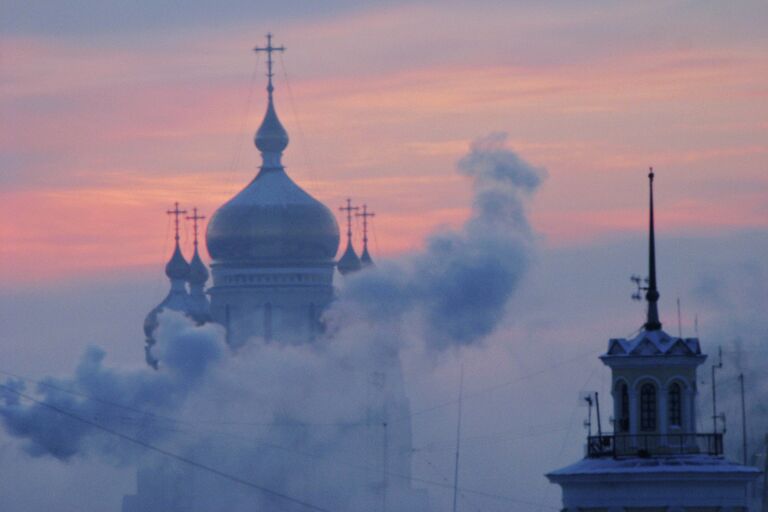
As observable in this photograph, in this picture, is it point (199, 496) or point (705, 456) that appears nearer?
point (705, 456)

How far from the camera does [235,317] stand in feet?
564

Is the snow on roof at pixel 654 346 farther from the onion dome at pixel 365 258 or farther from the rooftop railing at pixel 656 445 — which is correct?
the onion dome at pixel 365 258

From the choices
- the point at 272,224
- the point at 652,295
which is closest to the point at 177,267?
the point at 272,224

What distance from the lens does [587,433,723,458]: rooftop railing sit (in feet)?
239

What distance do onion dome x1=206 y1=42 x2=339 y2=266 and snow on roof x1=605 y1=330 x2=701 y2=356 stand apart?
101 meters

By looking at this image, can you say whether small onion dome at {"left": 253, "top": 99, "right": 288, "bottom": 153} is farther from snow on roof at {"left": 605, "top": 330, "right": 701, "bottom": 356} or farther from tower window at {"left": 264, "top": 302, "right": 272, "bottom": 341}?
snow on roof at {"left": 605, "top": 330, "right": 701, "bottom": 356}

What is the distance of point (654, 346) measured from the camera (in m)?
73.7

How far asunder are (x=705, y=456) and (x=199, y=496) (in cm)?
8037

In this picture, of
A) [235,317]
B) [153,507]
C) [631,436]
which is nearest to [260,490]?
[153,507]

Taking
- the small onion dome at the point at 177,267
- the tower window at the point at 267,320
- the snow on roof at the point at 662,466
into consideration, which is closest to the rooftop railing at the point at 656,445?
the snow on roof at the point at 662,466

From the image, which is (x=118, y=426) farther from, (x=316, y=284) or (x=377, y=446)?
(x=316, y=284)

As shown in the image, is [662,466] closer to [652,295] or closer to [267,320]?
[652,295]

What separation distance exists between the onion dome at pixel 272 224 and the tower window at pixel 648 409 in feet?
332

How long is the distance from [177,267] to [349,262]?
9388 mm
